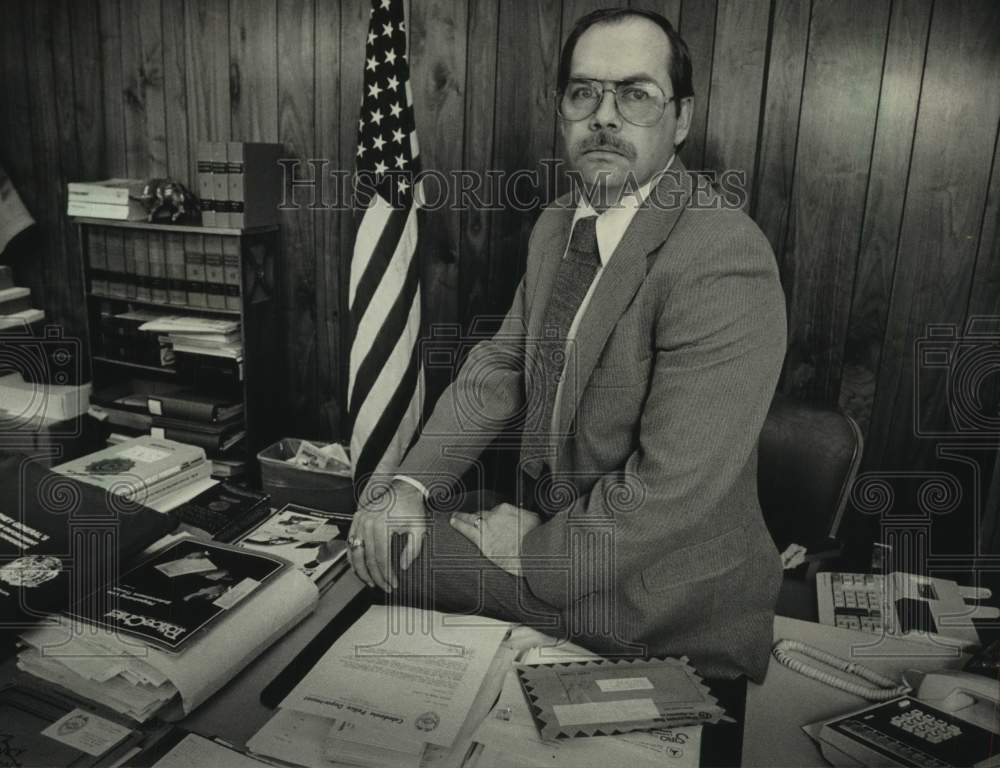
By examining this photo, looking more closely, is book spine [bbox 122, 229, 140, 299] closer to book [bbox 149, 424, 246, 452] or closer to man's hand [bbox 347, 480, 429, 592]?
book [bbox 149, 424, 246, 452]

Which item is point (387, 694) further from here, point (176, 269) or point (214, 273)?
point (176, 269)

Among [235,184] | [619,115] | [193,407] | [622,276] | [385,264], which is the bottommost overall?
[193,407]

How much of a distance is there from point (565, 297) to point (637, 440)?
349 millimetres

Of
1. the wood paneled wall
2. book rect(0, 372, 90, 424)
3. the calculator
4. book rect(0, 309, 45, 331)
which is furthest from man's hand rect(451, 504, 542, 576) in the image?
book rect(0, 309, 45, 331)

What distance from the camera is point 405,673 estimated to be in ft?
3.34

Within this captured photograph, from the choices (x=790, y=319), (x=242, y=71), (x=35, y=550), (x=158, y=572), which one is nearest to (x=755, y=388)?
(x=158, y=572)

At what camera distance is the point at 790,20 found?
8.43ft

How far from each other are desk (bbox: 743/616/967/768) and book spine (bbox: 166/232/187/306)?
265cm

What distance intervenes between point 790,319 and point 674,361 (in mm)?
1691

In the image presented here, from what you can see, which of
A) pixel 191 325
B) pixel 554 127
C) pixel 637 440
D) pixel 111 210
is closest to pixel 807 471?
pixel 637 440

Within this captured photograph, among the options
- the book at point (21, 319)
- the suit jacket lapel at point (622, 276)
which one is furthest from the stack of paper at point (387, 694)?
the book at point (21, 319)

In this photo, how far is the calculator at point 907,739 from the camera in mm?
907

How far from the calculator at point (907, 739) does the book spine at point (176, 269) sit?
287 centimetres

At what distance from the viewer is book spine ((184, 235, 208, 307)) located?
3.12 metres
